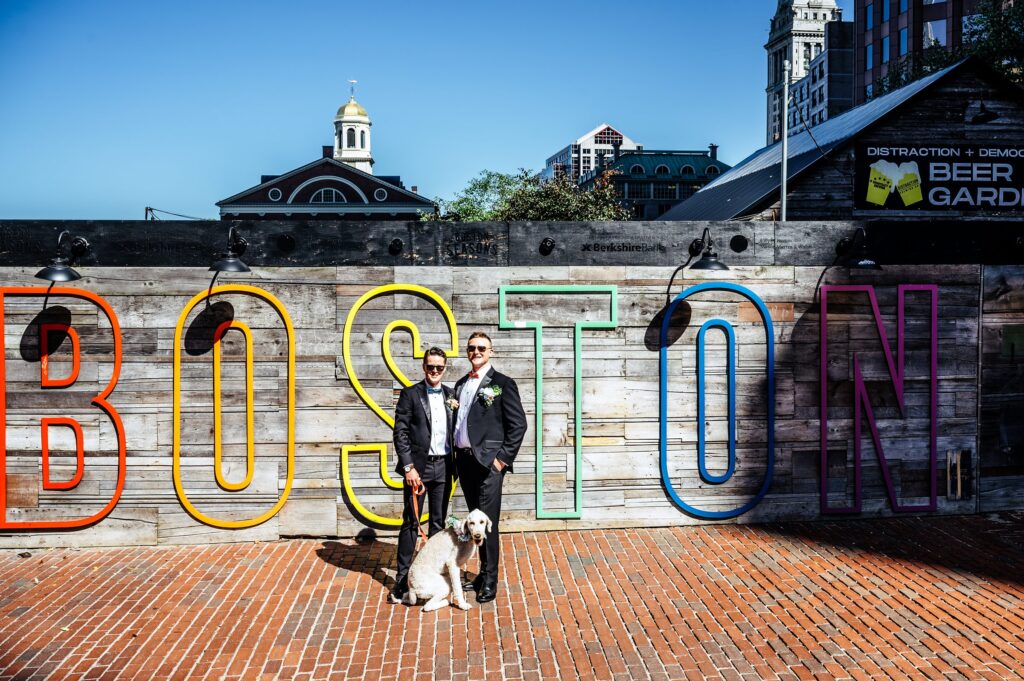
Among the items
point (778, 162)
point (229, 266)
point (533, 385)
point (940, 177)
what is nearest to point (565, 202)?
point (778, 162)

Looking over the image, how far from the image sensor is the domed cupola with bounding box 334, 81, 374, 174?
9394 cm

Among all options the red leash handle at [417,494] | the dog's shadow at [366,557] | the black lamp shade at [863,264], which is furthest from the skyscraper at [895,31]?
the red leash handle at [417,494]

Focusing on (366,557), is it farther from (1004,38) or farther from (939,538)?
(1004,38)

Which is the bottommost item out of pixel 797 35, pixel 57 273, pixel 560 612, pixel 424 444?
pixel 560 612

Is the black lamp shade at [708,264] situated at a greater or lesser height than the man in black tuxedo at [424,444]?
greater

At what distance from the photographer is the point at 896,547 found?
7609 millimetres

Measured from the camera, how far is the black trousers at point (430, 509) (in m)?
6.34

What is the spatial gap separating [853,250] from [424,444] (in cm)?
523

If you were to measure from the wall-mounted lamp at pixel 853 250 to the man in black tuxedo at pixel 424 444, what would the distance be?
4701mm

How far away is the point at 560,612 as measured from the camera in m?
6.06

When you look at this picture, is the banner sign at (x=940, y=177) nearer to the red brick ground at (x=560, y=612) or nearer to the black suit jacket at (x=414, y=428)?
the red brick ground at (x=560, y=612)

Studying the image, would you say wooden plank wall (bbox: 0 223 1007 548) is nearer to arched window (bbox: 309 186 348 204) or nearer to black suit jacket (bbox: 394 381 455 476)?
black suit jacket (bbox: 394 381 455 476)

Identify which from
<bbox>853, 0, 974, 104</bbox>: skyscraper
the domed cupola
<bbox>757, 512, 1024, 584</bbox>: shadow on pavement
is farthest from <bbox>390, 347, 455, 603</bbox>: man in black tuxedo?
A: the domed cupola

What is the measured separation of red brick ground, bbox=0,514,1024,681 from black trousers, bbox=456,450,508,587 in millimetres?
273
